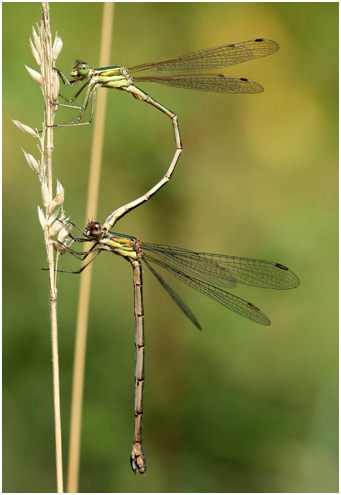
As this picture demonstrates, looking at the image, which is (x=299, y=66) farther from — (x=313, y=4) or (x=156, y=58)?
(x=156, y=58)

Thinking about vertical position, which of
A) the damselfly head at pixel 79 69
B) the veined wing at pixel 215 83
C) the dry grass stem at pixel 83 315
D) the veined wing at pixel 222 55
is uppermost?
the veined wing at pixel 222 55

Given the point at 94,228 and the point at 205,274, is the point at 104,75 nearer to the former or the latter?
the point at 94,228

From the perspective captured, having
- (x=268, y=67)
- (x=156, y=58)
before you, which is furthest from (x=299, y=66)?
(x=156, y=58)

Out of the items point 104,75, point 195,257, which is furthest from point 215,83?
point 195,257

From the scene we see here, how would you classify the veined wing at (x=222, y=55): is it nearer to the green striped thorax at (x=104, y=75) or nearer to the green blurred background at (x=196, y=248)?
the green striped thorax at (x=104, y=75)

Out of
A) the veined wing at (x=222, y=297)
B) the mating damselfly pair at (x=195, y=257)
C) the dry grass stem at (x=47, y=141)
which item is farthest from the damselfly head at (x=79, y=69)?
the veined wing at (x=222, y=297)

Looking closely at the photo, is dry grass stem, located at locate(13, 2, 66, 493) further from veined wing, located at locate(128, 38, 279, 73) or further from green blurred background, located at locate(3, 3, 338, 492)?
green blurred background, located at locate(3, 3, 338, 492)
